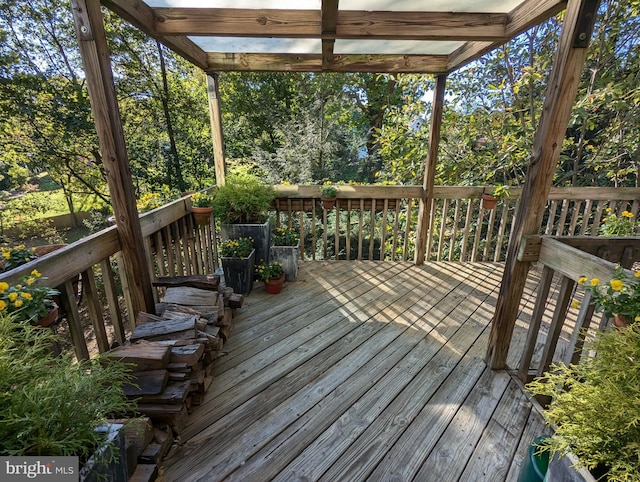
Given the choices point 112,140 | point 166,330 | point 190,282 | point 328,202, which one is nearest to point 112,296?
point 166,330

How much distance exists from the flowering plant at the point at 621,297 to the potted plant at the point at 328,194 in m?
2.45

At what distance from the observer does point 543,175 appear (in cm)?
154

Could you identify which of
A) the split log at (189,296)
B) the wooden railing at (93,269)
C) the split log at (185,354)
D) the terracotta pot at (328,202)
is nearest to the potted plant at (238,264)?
the wooden railing at (93,269)

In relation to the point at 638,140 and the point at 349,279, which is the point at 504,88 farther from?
the point at 349,279

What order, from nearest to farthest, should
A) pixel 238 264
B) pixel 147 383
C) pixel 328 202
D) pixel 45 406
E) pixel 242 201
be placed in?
pixel 45 406 → pixel 147 383 → pixel 238 264 → pixel 242 201 → pixel 328 202

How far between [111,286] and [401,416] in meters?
1.75

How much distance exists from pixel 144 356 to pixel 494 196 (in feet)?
11.2

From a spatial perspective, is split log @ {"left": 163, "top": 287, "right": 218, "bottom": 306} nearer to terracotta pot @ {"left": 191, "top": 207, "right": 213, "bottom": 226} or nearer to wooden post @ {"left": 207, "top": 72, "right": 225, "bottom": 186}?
terracotta pot @ {"left": 191, "top": 207, "right": 213, "bottom": 226}

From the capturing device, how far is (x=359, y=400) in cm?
171

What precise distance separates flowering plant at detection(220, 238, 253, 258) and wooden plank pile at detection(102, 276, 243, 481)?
0.66 m

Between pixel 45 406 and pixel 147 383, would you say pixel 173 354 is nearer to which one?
pixel 147 383

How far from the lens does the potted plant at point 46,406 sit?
0.69 metres

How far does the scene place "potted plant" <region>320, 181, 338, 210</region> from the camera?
3.36 m

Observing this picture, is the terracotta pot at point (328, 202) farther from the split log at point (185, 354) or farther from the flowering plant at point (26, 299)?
the flowering plant at point (26, 299)
